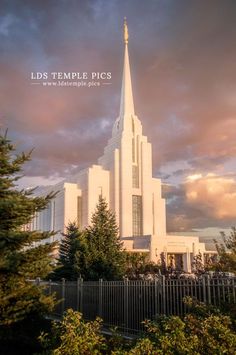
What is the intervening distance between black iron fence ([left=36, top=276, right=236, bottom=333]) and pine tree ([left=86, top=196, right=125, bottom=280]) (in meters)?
6.00

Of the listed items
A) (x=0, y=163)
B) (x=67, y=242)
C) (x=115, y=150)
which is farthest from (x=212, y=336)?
(x=115, y=150)

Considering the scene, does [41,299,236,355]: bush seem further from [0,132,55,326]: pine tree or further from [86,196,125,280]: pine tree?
[86,196,125,280]: pine tree

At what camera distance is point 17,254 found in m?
10.2

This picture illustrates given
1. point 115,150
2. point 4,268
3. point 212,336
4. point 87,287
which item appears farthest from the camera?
point 115,150

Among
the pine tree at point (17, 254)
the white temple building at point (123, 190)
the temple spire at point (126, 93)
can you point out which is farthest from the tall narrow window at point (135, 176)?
the pine tree at point (17, 254)

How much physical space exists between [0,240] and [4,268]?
0.69 metres

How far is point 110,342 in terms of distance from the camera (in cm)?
800

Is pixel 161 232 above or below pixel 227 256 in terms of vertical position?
above

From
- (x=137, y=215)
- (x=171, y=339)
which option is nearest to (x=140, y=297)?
(x=171, y=339)

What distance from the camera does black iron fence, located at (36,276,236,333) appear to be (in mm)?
9703

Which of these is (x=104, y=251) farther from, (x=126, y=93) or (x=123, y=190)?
(x=126, y=93)

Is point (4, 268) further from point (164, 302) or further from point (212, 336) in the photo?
point (212, 336)

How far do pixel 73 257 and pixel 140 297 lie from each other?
47.9 ft

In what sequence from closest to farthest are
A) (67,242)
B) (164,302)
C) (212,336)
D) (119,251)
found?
(212,336) < (164,302) < (119,251) < (67,242)
